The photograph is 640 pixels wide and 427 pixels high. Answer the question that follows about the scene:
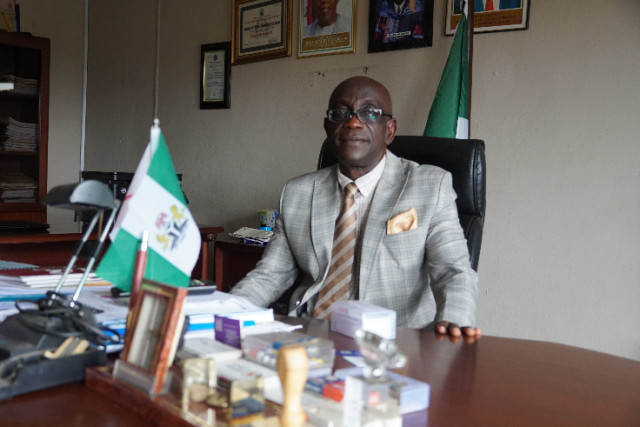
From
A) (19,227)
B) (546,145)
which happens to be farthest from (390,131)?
(19,227)

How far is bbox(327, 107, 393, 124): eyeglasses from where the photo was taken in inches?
78.7

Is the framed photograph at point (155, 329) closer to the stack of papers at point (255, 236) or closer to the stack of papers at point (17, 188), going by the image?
the stack of papers at point (255, 236)

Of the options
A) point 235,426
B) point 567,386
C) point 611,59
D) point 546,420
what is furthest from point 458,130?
point 235,426

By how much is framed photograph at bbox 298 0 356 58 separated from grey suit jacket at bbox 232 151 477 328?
1.36 m

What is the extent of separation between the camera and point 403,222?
1.88 metres

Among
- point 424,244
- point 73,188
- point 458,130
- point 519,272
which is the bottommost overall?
point 519,272

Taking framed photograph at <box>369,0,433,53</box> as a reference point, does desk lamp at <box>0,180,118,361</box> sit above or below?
below

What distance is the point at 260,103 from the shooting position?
3.75 metres

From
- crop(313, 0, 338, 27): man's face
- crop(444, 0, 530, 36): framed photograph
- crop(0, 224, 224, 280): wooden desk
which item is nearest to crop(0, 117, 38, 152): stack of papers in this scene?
crop(0, 224, 224, 280): wooden desk

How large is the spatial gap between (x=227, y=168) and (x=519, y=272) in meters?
2.00

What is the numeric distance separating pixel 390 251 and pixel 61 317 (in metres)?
1.08

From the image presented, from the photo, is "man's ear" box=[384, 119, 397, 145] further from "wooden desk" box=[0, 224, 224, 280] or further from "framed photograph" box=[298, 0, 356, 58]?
"wooden desk" box=[0, 224, 224, 280]

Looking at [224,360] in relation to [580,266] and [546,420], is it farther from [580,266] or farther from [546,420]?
[580,266]

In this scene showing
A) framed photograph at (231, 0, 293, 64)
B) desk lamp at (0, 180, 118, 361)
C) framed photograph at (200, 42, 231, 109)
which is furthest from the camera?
framed photograph at (200, 42, 231, 109)
